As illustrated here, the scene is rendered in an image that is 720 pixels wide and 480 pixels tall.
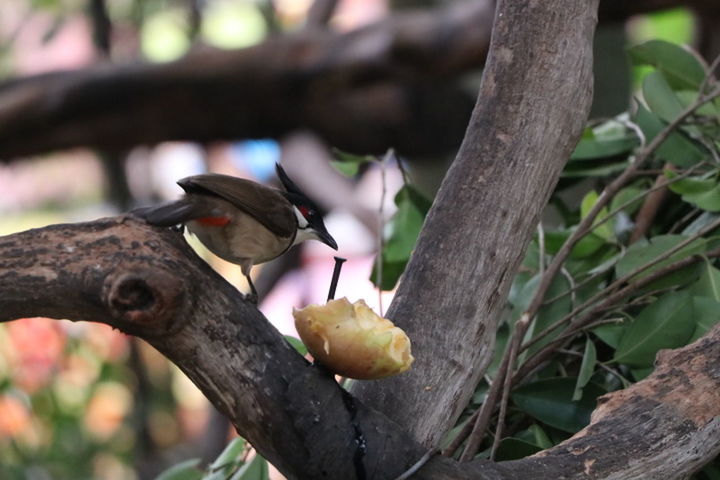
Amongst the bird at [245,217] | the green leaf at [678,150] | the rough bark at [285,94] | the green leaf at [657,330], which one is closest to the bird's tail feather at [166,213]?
the bird at [245,217]

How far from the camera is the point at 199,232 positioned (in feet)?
3.80

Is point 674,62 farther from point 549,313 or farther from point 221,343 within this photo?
point 221,343

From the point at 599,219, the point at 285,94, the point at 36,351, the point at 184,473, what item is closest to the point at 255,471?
the point at 184,473

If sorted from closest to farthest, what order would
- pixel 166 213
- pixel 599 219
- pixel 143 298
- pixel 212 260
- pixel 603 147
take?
pixel 143 298, pixel 166 213, pixel 599 219, pixel 603 147, pixel 212 260

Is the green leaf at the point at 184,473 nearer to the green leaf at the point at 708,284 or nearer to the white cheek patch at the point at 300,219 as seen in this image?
the white cheek patch at the point at 300,219

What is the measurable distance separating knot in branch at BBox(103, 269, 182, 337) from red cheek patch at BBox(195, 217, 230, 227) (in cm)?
28

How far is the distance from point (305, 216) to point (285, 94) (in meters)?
1.99

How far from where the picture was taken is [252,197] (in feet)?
3.80

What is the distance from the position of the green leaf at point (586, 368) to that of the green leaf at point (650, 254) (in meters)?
0.13

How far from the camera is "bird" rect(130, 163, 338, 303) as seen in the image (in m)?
1.10

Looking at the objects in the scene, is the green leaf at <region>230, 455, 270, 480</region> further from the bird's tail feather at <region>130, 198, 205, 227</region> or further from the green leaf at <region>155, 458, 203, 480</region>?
the bird's tail feather at <region>130, 198, 205, 227</region>

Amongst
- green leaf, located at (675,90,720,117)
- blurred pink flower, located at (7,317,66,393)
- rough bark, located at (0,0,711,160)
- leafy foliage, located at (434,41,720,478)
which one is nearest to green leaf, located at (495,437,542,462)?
leafy foliage, located at (434,41,720,478)

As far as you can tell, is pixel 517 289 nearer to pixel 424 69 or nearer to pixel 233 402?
pixel 233 402

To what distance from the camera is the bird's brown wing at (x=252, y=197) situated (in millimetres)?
1090
